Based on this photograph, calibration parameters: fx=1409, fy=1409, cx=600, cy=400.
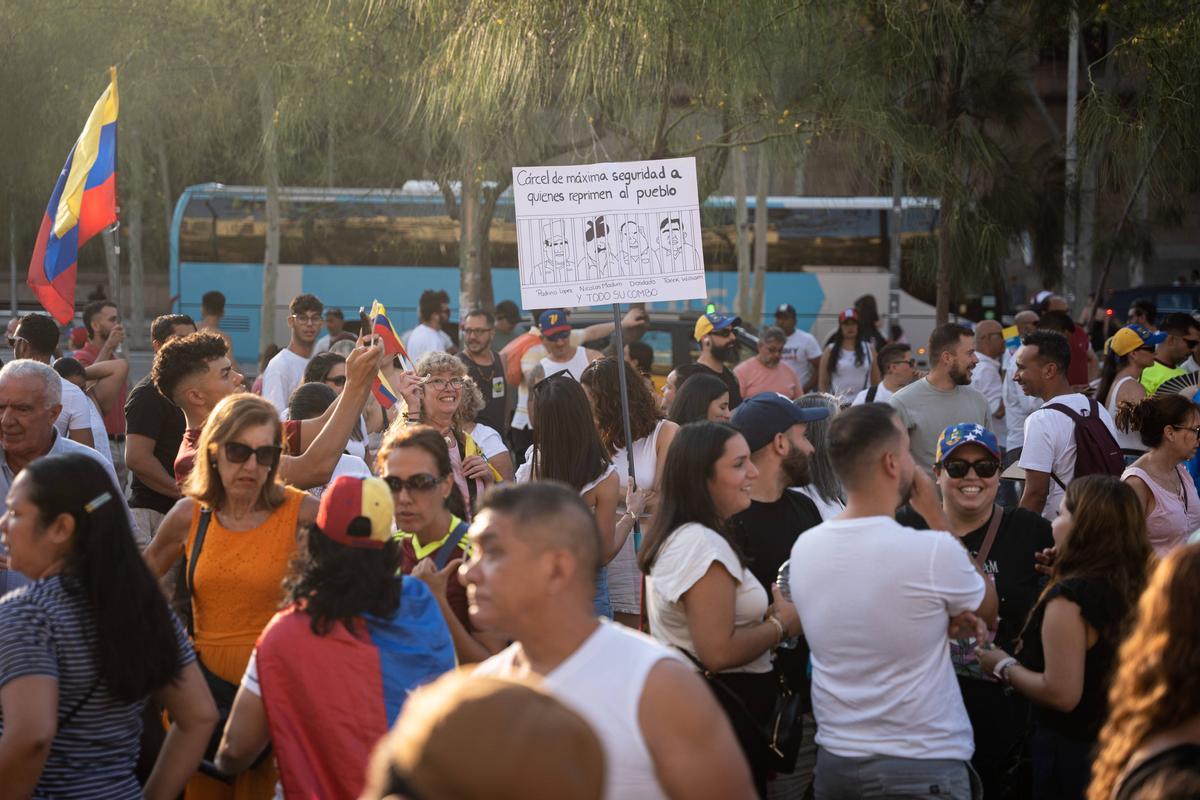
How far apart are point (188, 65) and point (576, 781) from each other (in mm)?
19496

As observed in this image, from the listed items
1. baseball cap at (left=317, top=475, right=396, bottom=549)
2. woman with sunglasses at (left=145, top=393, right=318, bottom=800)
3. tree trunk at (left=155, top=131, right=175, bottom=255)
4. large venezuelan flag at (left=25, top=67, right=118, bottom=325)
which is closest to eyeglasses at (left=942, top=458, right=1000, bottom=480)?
woman with sunglasses at (left=145, top=393, right=318, bottom=800)

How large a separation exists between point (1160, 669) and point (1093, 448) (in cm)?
426

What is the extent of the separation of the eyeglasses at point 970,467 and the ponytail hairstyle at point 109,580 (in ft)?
9.31

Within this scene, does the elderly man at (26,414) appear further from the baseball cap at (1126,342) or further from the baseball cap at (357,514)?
the baseball cap at (1126,342)

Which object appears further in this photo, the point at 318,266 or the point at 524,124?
the point at 318,266

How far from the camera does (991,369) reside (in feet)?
40.1

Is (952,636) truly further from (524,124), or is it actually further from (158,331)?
(524,124)

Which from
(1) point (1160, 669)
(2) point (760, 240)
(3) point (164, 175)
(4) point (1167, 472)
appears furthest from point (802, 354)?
(3) point (164, 175)

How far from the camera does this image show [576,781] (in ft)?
6.09

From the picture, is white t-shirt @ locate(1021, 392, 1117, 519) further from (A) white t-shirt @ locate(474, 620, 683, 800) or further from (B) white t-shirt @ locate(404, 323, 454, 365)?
(B) white t-shirt @ locate(404, 323, 454, 365)

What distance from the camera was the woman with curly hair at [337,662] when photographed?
3434mm

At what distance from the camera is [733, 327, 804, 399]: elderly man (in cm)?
1220

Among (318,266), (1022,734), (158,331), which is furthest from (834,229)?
(1022,734)

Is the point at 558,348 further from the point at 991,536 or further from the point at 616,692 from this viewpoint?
the point at 616,692
